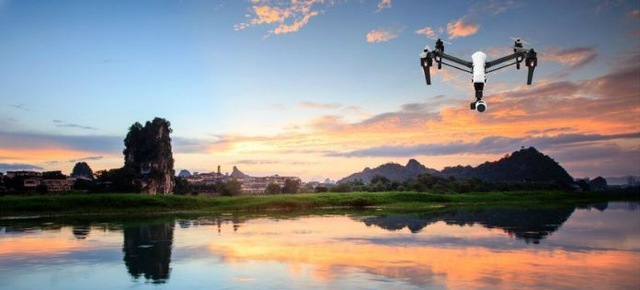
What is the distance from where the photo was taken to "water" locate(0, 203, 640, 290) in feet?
61.3

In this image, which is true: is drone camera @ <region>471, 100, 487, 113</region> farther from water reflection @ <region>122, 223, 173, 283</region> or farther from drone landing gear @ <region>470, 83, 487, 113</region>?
water reflection @ <region>122, 223, 173, 283</region>

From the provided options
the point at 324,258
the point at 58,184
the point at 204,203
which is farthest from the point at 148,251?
the point at 58,184

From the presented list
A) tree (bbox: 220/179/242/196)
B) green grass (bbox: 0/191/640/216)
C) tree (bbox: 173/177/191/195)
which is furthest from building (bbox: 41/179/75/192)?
green grass (bbox: 0/191/640/216)

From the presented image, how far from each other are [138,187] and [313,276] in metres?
94.0

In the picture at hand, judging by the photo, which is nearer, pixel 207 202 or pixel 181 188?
pixel 207 202

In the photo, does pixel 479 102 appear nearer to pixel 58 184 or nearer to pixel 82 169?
pixel 58 184

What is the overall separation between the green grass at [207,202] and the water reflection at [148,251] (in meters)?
22.4

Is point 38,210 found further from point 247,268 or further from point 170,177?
point 170,177

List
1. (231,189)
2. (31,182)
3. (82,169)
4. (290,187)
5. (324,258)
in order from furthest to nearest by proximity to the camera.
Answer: (82,169) → (290,187) → (31,182) → (231,189) → (324,258)

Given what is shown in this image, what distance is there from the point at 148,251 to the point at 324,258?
10583 millimetres

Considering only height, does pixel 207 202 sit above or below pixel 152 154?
below

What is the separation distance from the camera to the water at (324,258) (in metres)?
18.7

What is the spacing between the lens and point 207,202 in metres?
70.4

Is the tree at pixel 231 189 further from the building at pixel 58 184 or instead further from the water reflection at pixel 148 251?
the water reflection at pixel 148 251
